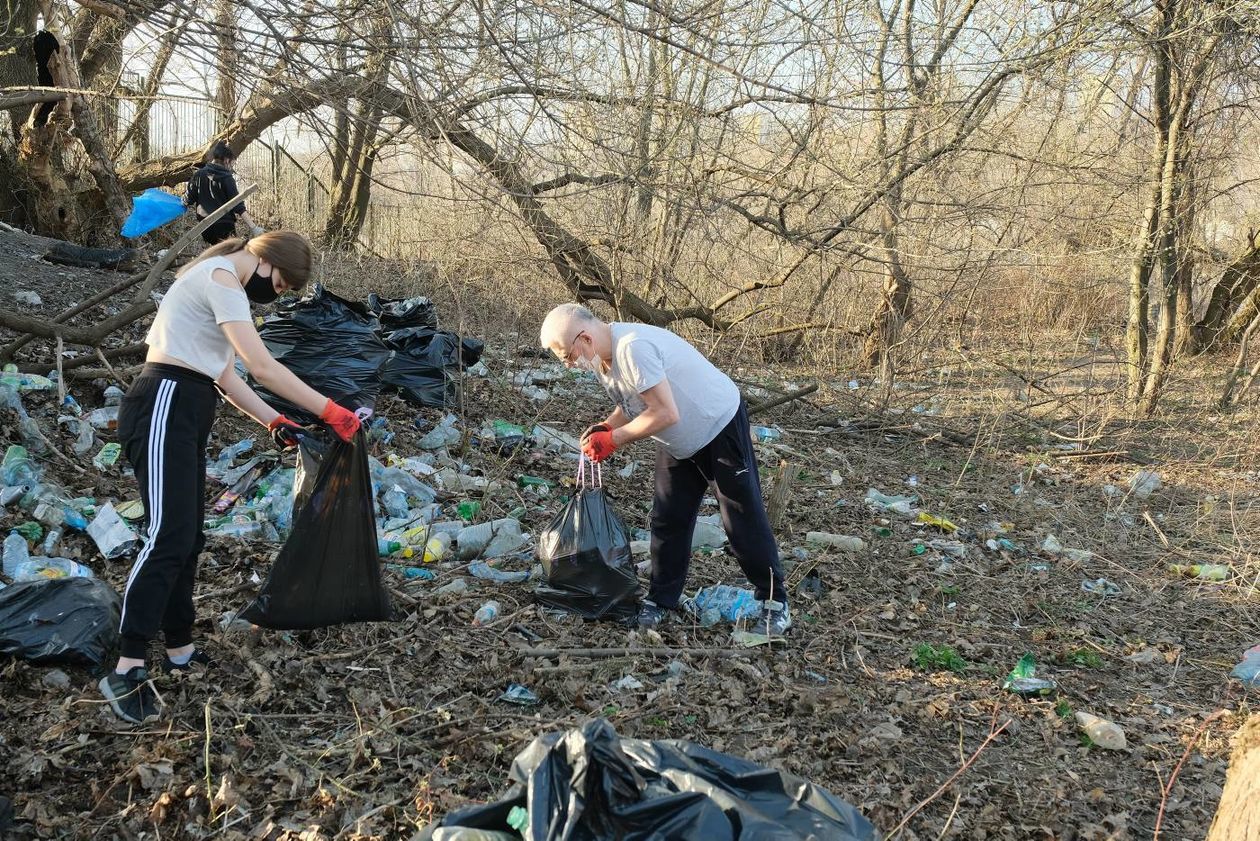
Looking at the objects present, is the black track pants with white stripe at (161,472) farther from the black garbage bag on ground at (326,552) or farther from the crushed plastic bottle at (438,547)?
the crushed plastic bottle at (438,547)

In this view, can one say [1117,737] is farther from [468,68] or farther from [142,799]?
[468,68]

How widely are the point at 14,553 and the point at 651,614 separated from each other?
2.59m

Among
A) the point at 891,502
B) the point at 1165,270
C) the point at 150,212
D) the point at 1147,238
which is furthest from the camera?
the point at 1165,270

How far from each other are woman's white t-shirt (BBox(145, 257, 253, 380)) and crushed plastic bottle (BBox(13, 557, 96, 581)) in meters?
1.41

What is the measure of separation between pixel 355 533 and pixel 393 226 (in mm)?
11029

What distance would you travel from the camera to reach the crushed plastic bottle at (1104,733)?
3.38 m

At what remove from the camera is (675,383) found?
362 centimetres

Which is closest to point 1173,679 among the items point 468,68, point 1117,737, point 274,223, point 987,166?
point 1117,737

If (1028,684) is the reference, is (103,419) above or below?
above

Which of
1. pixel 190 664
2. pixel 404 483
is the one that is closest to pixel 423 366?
pixel 404 483

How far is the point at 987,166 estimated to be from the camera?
8.29 meters

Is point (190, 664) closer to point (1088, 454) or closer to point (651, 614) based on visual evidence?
point (651, 614)

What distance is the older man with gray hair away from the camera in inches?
135

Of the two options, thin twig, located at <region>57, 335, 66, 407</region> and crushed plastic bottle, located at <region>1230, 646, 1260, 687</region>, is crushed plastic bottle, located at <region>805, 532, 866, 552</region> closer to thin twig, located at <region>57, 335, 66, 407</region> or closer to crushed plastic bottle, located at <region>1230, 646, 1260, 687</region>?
crushed plastic bottle, located at <region>1230, 646, 1260, 687</region>
